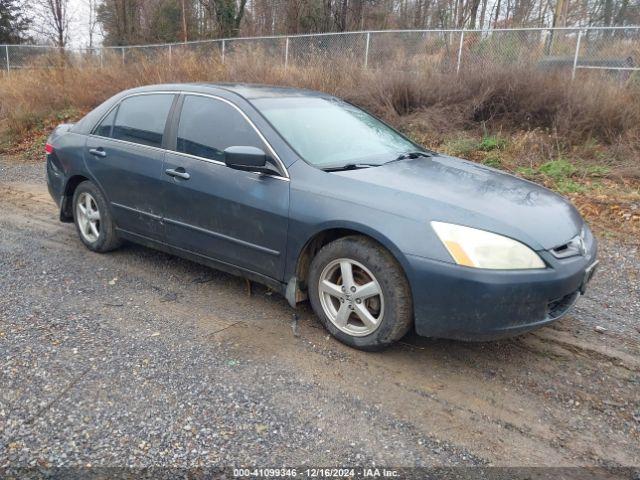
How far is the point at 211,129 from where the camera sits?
4137 millimetres

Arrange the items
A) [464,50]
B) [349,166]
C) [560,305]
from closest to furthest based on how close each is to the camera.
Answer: [560,305] → [349,166] → [464,50]

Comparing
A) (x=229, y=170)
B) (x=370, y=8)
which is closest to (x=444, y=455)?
(x=229, y=170)

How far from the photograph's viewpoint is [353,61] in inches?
446

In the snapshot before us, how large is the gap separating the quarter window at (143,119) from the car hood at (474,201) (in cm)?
182

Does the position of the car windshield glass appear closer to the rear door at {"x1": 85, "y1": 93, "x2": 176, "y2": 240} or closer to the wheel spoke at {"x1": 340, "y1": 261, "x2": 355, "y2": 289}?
the wheel spoke at {"x1": 340, "y1": 261, "x2": 355, "y2": 289}

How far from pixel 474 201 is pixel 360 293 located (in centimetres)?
90

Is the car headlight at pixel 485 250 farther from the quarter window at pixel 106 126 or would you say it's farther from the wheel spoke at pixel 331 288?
the quarter window at pixel 106 126

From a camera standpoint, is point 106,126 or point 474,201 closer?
point 474,201

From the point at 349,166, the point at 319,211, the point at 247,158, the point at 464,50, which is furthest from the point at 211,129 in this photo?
the point at 464,50

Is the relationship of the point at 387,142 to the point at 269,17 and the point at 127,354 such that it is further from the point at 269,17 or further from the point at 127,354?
the point at 269,17

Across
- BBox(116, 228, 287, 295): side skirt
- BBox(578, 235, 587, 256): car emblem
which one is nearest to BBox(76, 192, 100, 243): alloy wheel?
BBox(116, 228, 287, 295): side skirt

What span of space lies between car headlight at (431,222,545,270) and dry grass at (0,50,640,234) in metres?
3.76

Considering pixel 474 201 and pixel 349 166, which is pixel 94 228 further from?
pixel 474 201

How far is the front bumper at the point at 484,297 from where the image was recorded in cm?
293
